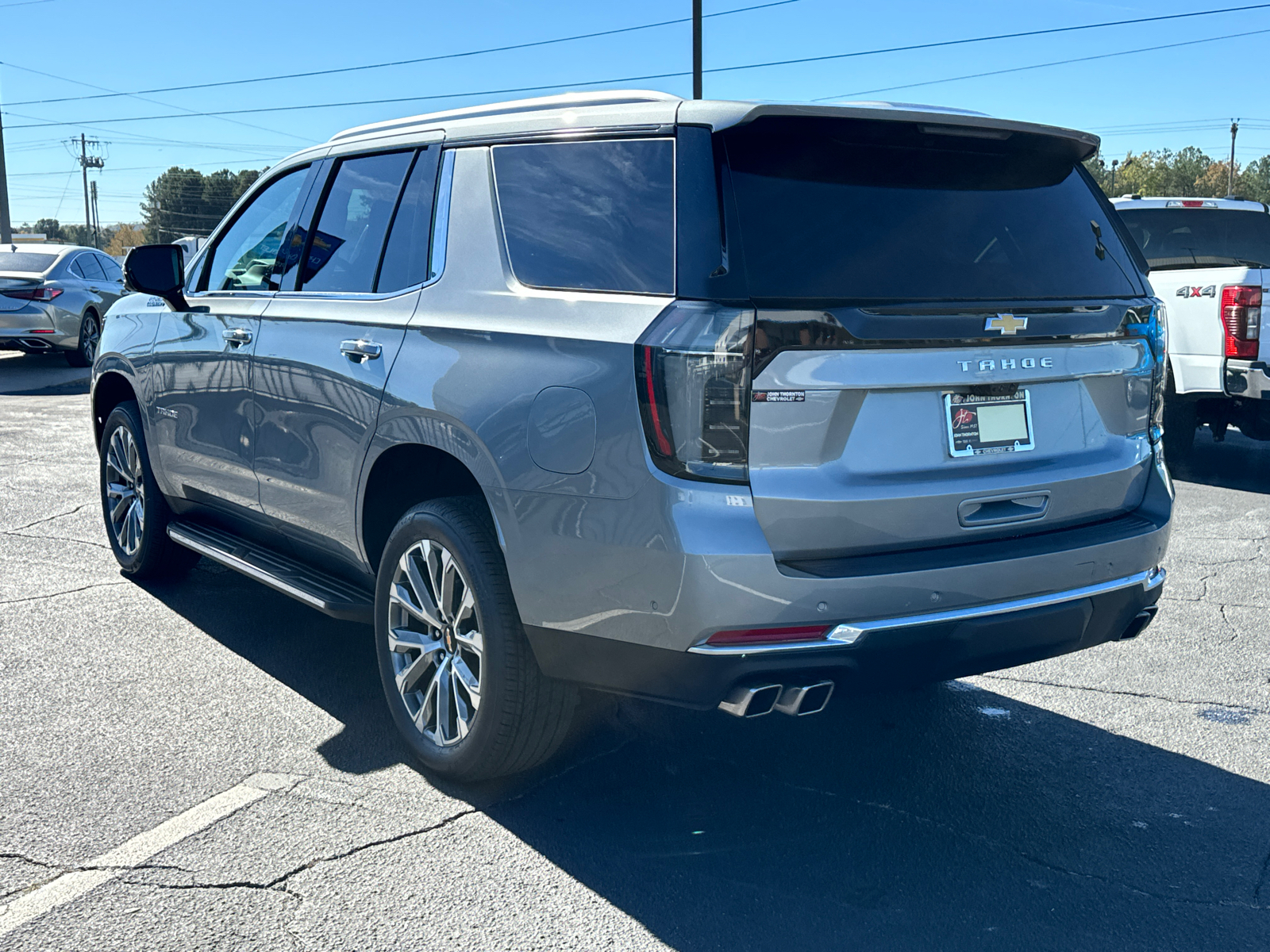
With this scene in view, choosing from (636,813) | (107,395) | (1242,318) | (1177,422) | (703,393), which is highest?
(703,393)

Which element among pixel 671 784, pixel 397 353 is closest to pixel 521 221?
pixel 397 353

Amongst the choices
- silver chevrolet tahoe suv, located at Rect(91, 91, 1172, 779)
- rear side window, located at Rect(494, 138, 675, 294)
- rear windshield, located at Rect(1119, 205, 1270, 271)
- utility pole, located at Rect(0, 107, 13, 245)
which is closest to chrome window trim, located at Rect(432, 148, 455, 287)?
silver chevrolet tahoe suv, located at Rect(91, 91, 1172, 779)

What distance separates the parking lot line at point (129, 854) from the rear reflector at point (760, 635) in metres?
1.55

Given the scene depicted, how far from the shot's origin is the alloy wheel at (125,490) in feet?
19.1

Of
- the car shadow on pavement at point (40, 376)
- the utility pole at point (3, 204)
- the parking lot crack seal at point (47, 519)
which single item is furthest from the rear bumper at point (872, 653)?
the utility pole at point (3, 204)

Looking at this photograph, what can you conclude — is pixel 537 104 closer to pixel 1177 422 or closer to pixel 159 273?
pixel 159 273

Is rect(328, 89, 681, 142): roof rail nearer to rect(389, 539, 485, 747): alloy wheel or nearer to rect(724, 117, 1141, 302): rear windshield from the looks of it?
rect(724, 117, 1141, 302): rear windshield

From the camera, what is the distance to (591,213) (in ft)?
10.7

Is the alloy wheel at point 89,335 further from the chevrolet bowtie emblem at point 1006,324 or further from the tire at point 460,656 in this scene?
the chevrolet bowtie emblem at point 1006,324

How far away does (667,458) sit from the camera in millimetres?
2873

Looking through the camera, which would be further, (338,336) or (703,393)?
(338,336)

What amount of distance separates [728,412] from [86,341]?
55.8 ft

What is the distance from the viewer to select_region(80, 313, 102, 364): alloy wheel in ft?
57.2

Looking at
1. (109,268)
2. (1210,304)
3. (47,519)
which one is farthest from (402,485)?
(109,268)
